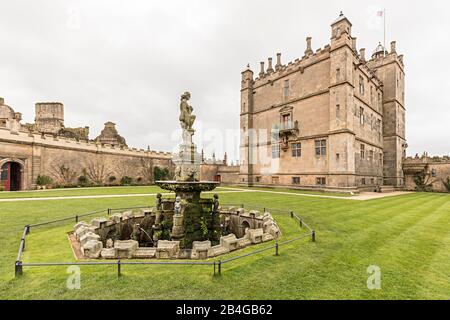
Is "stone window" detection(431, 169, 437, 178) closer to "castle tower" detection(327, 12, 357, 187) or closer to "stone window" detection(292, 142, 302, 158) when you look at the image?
"castle tower" detection(327, 12, 357, 187)

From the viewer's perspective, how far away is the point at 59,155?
93.0 ft

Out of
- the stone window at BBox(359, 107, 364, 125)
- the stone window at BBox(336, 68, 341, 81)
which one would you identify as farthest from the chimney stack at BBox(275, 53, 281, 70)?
the stone window at BBox(359, 107, 364, 125)

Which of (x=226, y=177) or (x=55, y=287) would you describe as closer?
(x=55, y=287)

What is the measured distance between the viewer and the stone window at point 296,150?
2791cm

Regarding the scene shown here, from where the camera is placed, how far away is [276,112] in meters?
31.5

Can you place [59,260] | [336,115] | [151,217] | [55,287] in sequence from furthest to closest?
[336,115] < [151,217] < [59,260] < [55,287]

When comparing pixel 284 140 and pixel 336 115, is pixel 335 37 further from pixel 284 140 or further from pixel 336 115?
pixel 284 140

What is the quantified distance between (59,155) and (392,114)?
49.8 metres

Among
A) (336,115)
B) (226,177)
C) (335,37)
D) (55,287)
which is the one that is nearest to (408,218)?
(55,287)

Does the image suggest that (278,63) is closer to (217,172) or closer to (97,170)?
(217,172)

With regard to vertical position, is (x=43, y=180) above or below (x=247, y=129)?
below

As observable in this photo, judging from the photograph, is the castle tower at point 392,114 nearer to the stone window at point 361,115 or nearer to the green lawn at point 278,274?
the stone window at point 361,115

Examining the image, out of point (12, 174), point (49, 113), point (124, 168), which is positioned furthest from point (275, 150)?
point (49, 113)

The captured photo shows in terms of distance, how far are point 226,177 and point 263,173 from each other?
1218 cm
